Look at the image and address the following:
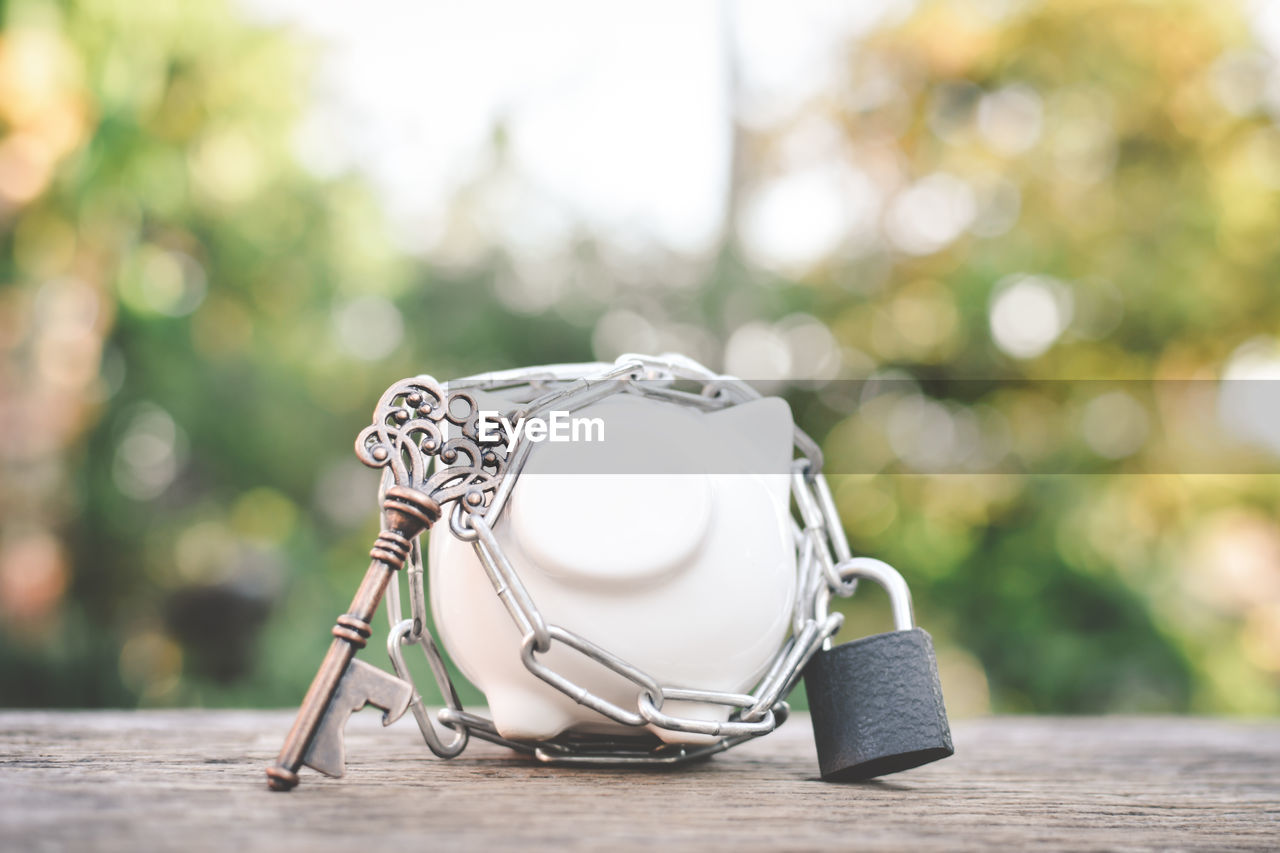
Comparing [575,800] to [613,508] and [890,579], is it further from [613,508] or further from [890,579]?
[890,579]

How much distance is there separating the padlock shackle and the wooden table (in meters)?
0.13

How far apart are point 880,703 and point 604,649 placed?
0.72 feet

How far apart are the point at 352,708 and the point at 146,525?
2599mm

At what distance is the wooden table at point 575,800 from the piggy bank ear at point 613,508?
0.53ft

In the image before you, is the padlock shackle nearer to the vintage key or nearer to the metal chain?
the metal chain

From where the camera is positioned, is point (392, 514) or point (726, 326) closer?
point (392, 514)

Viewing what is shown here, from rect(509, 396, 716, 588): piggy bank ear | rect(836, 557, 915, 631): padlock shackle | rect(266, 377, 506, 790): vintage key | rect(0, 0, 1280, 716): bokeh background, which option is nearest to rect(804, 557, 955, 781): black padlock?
rect(836, 557, 915, 631): padlock shackle

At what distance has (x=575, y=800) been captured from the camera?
0.64 meters

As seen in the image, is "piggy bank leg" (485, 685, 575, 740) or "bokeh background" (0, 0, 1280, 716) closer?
"piggy bank leg" (485, 685, 575, 740)

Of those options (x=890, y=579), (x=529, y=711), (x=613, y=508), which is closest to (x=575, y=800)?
(x=529, y=711)

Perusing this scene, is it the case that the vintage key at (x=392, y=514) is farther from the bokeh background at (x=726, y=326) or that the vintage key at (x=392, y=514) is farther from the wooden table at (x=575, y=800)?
the bokeh background at (x=726, y=326)

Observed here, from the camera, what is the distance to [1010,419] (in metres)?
3.19

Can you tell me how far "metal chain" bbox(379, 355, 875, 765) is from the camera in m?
0.65

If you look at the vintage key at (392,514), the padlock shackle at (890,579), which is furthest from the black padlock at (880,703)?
the vintage key at (392,514)
